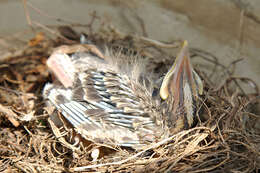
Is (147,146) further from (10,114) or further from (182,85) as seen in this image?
(10,114)

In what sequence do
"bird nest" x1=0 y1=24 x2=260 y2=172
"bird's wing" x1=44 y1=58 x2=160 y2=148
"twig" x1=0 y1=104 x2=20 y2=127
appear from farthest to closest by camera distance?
"twig" x1=0 y1=104 x2=20 y2=127 < "bird's wing" x1=44 y1=58 x2=160 y2=148 < "bird nest" x1=0 y1=24 x2=260 y2=172

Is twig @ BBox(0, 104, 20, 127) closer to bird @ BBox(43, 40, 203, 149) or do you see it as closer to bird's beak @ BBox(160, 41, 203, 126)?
bird @ BBox(43, 40, 203, 149)

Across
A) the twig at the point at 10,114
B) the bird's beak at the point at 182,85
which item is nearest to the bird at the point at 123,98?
the bird's beak at the point at 182,85

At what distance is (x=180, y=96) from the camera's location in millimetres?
1069

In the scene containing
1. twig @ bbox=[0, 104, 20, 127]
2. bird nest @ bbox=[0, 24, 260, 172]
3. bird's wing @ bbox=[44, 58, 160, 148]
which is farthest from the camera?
twig @ bbox=[0, 104, 20, 127]

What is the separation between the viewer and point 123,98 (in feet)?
3.86

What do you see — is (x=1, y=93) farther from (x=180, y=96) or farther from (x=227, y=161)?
(x=227, y=161)

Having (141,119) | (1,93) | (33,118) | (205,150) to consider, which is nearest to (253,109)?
(205,150)

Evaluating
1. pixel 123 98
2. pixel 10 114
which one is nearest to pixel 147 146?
pixel 123 98

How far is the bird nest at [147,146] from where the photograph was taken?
3.28 feet

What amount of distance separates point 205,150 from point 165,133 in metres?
0.15

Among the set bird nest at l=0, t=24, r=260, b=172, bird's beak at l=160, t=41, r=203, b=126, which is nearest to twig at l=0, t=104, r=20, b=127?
bird nest at l=0, t=24, r=260, b=172

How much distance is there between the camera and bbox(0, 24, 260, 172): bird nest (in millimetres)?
1000

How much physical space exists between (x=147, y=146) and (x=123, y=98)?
8.9 inches
